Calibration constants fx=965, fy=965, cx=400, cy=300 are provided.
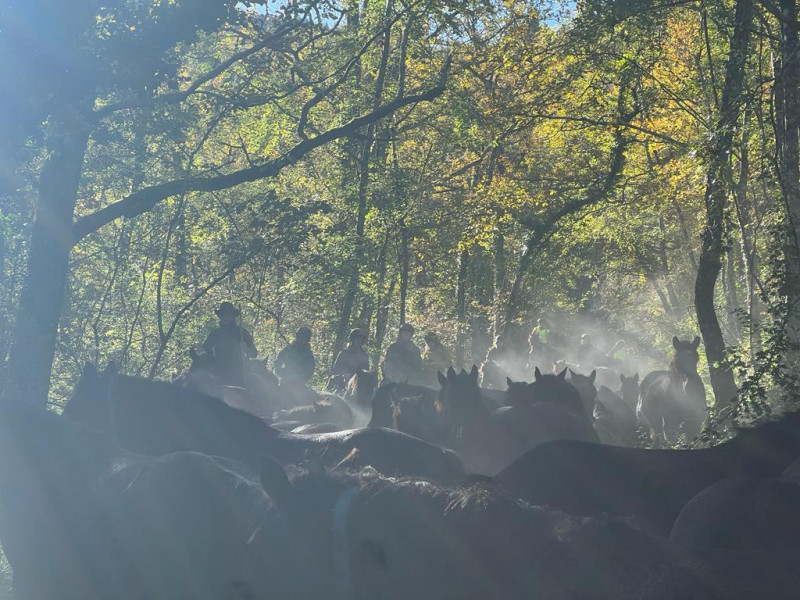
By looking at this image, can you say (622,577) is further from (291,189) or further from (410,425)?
(291,189)

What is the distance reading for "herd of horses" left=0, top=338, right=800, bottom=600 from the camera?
4125 millimetres

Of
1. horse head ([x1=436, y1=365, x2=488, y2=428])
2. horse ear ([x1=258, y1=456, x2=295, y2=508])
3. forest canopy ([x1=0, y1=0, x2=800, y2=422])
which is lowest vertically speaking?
horse ear ([x1=258, y1=456, x2=295, y2=508])

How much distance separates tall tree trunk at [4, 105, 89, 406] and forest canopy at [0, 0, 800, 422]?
3cm

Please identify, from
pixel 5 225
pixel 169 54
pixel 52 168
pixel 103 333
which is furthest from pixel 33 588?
pixel 103 333

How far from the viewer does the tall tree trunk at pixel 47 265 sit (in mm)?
11359

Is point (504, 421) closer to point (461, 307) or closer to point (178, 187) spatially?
point (178, 187)

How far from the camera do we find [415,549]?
467 cm

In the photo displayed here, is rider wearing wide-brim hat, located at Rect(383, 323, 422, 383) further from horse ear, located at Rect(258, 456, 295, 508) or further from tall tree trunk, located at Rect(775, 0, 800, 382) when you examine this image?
horse ear, located at Rect(258, 456, 295, 508)

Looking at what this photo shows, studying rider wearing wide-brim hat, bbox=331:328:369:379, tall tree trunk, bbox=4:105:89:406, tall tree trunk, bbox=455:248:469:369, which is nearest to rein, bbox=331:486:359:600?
tall tree trunk, bbox=4:105:89:406

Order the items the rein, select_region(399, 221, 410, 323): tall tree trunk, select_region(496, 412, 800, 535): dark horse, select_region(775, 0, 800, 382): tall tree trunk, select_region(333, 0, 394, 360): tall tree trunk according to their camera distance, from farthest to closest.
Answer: select_region(399, 221, 410, 323): tall tree trunk < select_region(333, 0, 394, 360): tall tree trunk < select_region(775, 0, 800, 382): tall tree trunk < select_region(496, 412, 800, 535): dark horse < the rein

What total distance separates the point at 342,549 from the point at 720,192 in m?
8.36

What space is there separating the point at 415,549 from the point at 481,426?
6.24 meters

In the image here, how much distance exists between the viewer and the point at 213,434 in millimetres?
8906

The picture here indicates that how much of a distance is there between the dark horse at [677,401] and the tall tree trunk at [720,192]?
2272mm
